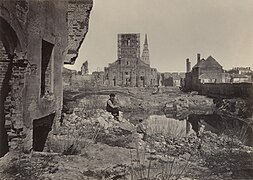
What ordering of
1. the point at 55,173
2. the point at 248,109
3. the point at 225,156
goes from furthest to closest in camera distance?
the point at 248,109
the point at 225,156
the point at 55,173

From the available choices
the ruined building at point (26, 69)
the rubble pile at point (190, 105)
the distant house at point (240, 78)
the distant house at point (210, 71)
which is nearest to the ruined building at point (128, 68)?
the distant house at point (210, 71)

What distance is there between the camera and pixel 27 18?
22.7ft

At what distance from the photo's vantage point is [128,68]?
53188 mm

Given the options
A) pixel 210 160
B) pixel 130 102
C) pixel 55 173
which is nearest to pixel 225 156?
pixel 210 160

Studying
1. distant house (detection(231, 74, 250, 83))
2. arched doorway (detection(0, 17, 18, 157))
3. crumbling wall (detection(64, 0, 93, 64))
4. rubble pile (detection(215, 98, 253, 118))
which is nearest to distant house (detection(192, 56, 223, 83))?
distant house (detection(231, 74, 250, 83))

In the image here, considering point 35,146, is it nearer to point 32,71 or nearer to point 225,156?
point 32,71

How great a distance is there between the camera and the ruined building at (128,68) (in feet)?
173

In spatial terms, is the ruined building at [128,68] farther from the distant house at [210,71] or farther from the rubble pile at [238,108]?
the rubble pile at [238,108]

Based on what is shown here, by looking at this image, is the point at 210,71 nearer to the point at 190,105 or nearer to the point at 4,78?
the point at 190,105

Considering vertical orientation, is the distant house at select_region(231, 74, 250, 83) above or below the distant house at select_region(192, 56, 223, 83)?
below

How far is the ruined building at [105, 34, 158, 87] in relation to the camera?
173 feet

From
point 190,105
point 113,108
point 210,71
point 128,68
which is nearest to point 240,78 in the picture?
point 210,71

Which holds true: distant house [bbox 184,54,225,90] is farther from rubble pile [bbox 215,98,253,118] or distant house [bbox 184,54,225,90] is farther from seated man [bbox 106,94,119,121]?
seated man [bbox 106,94,119,121]

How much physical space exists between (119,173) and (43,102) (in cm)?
359
